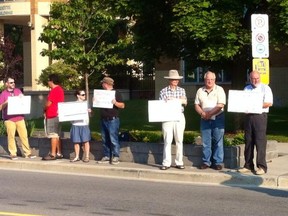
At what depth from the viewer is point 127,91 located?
37844mm

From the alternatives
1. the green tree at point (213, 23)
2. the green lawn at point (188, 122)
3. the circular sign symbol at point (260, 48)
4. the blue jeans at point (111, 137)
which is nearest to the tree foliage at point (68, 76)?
the green lawn at point (188, 122)

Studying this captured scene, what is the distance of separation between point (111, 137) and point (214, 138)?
2188mm

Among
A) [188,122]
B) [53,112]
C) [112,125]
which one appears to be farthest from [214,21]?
[188,122]

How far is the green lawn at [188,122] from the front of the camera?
62.5 feet

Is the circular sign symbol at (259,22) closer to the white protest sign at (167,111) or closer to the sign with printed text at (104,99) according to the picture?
the white protest sign at (167,111)

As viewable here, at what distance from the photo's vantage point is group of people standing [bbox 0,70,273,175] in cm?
1128

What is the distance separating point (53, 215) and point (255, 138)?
172 inches

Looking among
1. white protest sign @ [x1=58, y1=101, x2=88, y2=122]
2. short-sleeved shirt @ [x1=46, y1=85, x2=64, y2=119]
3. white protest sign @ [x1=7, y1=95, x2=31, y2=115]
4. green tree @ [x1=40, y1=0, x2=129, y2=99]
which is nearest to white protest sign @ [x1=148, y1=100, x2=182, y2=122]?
white protest sign @ [x1=58, y1=101, x2=88, y2=122]

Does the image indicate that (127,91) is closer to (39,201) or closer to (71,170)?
(71,170)

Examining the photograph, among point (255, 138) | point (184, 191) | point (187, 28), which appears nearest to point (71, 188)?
point (184, 191)

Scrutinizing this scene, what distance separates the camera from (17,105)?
1366 centimetres

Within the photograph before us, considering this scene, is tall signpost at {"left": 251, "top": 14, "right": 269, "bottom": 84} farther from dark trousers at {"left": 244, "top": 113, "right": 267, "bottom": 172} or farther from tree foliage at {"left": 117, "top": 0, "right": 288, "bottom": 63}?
tree foliage at {"left": 117, "top": 0, "right": 288, "bottom": 63}

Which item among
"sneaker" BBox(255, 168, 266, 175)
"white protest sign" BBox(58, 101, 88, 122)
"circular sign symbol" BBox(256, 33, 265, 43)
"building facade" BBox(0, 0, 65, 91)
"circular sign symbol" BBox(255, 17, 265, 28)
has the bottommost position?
"sneaker" BBox(255, 168, 266, 175)

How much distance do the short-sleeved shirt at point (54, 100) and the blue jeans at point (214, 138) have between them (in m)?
3.40
